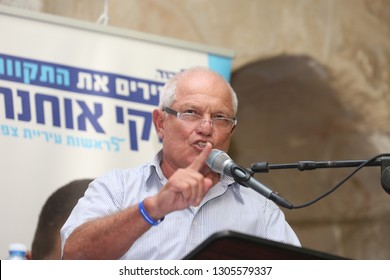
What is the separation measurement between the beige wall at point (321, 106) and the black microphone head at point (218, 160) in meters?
3.00

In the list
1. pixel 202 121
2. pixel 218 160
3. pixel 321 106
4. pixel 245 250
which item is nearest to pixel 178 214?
pixel 202 121

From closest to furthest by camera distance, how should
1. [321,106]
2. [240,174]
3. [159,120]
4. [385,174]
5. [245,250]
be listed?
[245,250], [240,174], [385,174], [159,120], [321,106]

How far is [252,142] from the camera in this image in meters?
5.72

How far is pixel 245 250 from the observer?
6.70 ft

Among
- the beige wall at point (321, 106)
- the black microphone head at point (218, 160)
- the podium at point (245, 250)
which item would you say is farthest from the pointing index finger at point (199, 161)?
the beige wall at point (321, 106)

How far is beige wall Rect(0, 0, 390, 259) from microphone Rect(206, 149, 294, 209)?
302 centimetres

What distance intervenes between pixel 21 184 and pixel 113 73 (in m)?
0.78

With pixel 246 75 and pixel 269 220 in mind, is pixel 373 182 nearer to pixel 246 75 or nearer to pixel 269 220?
pixel 246 75

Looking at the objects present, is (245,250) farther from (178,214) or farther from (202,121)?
(202,121)

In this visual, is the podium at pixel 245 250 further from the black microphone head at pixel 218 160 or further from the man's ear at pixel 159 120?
the man's ear at pixel 159 120

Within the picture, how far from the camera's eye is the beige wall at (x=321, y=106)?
557 centimetres

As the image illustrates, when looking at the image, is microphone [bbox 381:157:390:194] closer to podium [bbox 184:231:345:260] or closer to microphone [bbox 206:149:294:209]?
microphone [bbox 206:149:294:209]

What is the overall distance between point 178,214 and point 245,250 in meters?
0.94

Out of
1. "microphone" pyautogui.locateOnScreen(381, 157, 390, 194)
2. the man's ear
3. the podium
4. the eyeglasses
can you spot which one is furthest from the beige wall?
the podium
